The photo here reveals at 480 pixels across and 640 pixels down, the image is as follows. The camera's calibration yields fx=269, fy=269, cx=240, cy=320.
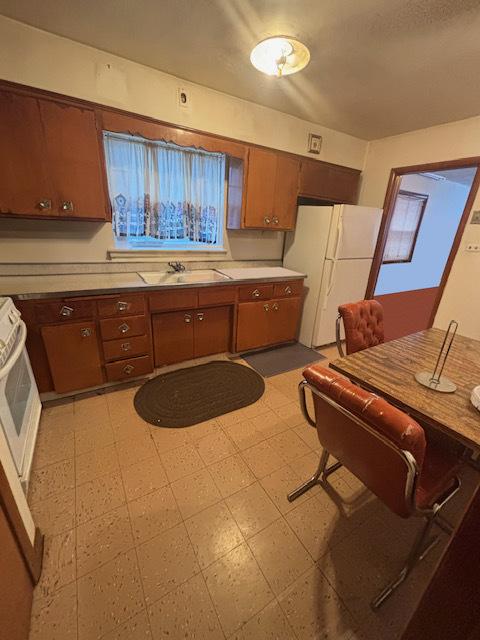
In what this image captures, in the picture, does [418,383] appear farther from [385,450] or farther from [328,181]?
[328,181]

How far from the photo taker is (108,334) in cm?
207

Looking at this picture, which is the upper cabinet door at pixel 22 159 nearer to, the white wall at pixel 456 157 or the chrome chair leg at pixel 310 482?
the chrome chair leg at pixel 310 482

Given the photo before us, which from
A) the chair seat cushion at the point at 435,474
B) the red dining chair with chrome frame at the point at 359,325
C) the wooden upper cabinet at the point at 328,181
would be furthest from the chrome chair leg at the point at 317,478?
the wooden upper cabinet at the point at 328,181

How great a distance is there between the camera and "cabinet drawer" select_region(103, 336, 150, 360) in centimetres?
211

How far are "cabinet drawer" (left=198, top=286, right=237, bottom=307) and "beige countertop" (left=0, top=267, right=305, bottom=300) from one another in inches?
2.3

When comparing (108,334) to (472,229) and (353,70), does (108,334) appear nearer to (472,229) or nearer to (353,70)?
(353,70)

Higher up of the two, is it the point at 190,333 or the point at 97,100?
the point at 97,100

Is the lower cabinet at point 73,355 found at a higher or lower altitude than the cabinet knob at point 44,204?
lower

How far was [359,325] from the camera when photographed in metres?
1.80

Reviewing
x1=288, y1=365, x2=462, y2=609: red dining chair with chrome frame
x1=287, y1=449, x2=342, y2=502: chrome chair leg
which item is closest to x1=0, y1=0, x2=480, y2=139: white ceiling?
x1=288, y1=365, x2=462, y2=609: red dining chair with chrome frame

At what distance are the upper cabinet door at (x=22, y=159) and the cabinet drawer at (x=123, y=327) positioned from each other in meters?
0.87

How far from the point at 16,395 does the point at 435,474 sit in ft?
6.74

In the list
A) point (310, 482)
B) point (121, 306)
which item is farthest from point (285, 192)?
point (310, 482)

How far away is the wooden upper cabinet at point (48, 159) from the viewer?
1.65 meters
